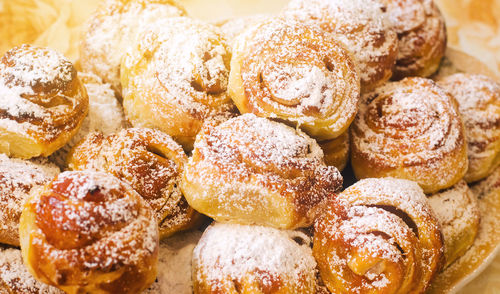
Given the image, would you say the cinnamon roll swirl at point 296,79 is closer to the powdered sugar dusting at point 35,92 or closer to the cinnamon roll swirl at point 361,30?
the cinnamon roll swirl at point 361,30

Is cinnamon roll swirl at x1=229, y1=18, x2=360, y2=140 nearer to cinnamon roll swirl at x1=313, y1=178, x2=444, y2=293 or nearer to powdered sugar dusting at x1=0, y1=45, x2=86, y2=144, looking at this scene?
cinnamon roll swirl at x1=313, y1=178, x2=444, y2=293

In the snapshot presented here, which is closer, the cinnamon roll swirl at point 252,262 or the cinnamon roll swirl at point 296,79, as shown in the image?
the cinnamon roll swirl at point 252,262

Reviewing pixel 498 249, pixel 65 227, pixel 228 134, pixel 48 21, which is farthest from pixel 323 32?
pixel 48 21

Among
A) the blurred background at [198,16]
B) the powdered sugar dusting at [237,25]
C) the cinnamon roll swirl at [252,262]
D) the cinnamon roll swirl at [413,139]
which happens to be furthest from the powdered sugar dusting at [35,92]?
the blurred background at [198,16]

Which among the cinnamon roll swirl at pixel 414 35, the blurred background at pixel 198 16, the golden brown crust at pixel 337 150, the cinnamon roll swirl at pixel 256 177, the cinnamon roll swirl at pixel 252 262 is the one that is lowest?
the blurred background at pixel 198 16

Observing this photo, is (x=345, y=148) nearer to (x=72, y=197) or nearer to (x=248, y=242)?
(x=248, y=242)
